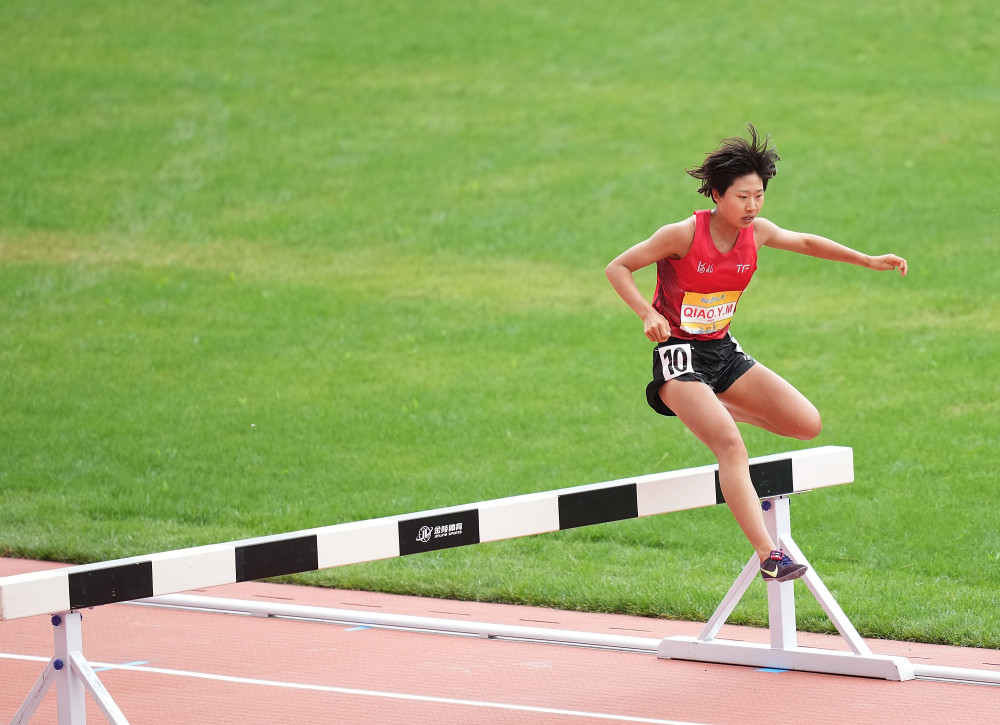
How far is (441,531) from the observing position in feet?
19.2

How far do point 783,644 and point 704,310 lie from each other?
1797mm

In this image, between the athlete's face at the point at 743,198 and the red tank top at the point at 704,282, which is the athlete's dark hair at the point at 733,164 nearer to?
the athlete's face at the point at 743,198

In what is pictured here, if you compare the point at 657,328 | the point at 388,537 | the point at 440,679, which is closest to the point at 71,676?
the point at 388,537

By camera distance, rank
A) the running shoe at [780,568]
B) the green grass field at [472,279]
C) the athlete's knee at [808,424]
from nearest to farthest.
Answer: the running shoe at [780,568], the athlete's knee at [808,424], the green grass field at [472,279]

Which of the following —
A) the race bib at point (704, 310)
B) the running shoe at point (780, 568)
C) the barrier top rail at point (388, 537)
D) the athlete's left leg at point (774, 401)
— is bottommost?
the running shoe at point (780, 568)

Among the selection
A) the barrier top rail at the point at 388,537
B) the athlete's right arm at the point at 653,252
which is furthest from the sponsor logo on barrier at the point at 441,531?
the athlete's right arm at the point at 653,252

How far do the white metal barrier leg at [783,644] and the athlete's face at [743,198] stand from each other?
5.02 ft

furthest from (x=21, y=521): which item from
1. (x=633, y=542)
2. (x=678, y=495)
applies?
(x=678, y=495)

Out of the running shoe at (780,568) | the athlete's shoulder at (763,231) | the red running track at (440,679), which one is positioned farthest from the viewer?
the athlete's shoulder at (763,231)

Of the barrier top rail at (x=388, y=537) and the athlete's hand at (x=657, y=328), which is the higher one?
the athlete's hand at (x=657, y=328)

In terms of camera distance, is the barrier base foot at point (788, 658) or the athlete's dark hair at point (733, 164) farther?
the barrier base foot at point (788, 658)

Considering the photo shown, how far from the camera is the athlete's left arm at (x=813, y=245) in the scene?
251 inches

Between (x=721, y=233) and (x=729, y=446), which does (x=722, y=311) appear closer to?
(x=721, y=233)

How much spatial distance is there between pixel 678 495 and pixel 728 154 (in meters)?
1.59
